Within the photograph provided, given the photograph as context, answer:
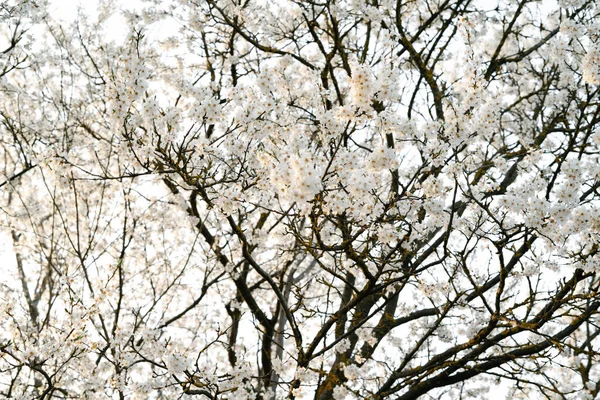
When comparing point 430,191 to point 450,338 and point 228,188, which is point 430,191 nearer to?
point 228,188

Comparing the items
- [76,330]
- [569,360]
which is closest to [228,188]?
[76,330]

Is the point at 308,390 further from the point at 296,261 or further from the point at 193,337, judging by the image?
the point at 193,337

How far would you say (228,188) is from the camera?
4.51 metres

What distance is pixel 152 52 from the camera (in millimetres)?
8117

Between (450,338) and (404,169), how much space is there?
85.1 inches

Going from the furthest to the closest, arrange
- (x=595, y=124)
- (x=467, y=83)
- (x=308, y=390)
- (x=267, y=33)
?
(x=267, y=33), (x=595, y=124), (x=308, y=390), (x=467, y=83)

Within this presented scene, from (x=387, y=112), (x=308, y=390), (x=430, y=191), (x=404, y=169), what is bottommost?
(x=308, y=390)

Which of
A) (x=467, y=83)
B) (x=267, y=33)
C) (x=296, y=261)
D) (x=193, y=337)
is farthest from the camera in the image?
(x=193, y=337)

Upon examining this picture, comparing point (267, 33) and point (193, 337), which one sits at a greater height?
point (267, 33)

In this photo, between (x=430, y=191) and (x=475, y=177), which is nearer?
(x=430, y=191)

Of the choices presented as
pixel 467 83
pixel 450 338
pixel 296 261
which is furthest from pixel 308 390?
pixel 296 261

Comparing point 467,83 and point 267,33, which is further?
point 267,33

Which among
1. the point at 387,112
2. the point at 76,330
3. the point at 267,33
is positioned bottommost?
the point at 76,330

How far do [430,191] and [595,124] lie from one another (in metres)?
2.02
